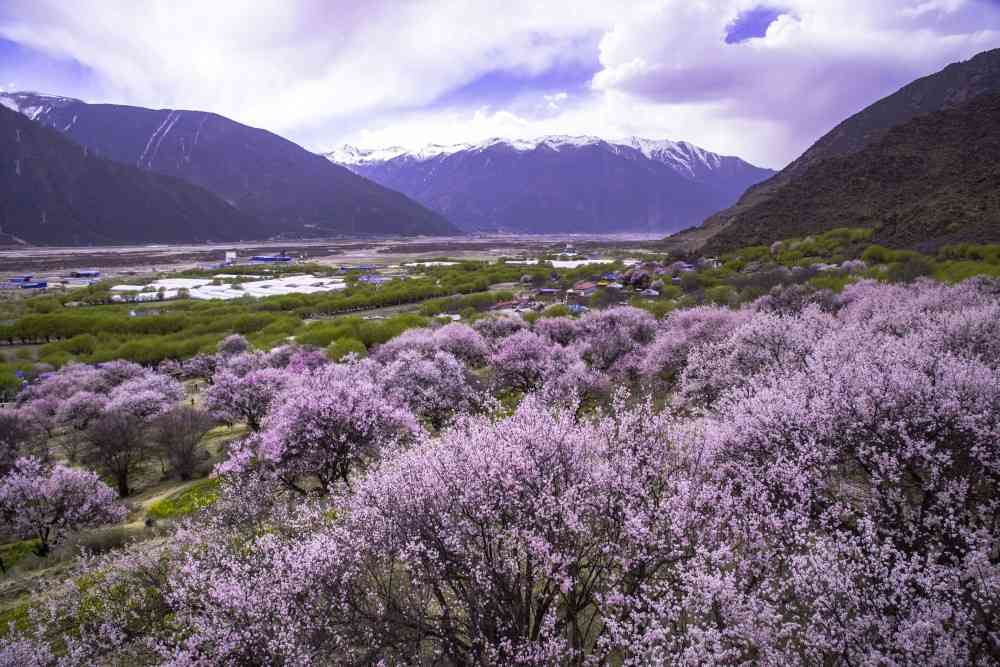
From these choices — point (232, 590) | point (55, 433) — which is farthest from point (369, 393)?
point (55, 433)

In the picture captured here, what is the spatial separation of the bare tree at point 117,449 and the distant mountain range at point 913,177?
74377mm

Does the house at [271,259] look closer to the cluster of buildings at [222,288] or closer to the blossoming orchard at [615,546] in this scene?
the cluster of buildings at [222,288]

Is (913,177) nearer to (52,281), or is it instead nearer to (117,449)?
(117,449)

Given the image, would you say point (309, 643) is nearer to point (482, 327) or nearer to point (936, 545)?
point (936, 545)

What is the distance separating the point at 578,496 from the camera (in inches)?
343

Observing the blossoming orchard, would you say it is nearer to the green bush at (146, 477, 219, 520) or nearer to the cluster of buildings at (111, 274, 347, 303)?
the green bush at (146, 477, 219, 520)

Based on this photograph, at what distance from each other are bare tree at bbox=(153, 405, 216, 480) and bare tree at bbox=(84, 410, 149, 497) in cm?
97

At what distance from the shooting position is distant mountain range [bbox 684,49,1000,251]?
60969mm

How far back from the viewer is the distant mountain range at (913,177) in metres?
61.0

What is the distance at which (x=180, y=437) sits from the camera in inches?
1053

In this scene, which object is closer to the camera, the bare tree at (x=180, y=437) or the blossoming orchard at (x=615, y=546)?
the blossoming orchard at (x=615, y=546)

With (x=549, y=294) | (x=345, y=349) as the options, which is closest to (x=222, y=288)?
(x=549, y=294)

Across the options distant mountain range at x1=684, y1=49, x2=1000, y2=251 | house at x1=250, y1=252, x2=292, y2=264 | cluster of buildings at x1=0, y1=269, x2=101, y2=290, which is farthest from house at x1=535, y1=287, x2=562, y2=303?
house at x1=250, y1=252, x2=292, y2=264

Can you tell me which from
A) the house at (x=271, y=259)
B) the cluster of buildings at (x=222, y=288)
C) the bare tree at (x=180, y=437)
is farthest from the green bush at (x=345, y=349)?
the house at (x=271, y=259)
